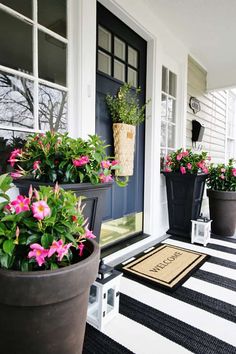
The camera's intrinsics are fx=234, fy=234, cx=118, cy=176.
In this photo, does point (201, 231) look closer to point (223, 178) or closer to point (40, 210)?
point (223, 178)

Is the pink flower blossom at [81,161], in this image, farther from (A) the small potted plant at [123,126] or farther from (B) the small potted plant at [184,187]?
(B) the small potted plant at [184,187]

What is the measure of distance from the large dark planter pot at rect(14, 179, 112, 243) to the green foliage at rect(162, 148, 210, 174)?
5.05 feet

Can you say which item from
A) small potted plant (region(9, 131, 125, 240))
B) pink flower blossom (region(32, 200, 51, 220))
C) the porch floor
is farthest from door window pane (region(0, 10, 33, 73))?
the porch floor

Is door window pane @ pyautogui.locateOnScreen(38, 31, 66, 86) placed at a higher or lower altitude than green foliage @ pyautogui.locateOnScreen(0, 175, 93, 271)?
higher

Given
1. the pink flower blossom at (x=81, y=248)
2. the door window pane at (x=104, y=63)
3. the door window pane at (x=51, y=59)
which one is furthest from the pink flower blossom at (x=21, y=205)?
the door window pane at (x=104, y=63)

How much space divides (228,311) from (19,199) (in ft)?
4.80

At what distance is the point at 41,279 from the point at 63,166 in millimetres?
692

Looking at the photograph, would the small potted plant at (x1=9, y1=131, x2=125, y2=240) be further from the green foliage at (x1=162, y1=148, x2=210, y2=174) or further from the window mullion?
the green foliage at (x1=162, y1=148, x2=210, y2=174)

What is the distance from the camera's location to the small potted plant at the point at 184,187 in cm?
275

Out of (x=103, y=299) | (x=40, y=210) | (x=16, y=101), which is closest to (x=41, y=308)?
(x=40, y=210)

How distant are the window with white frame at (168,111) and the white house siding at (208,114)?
420 millimetres

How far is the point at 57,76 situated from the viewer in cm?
179

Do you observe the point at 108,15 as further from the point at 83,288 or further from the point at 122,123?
the point at 83,288

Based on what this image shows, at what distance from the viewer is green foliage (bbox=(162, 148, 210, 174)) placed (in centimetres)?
274
